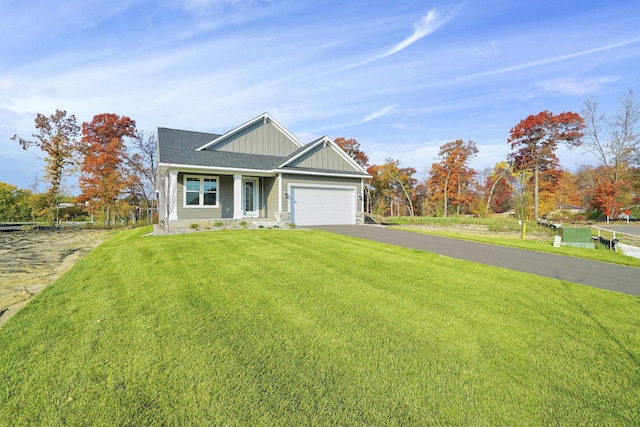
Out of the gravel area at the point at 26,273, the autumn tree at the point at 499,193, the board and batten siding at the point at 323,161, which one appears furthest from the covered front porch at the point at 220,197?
the autumn tree at the point at 499,193

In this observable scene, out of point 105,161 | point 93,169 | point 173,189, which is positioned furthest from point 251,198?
point 93,169

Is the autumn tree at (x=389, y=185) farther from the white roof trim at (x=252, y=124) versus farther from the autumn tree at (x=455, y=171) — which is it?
the white roof trim at (x=252, y=124)

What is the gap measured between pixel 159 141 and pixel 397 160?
88.3 ft

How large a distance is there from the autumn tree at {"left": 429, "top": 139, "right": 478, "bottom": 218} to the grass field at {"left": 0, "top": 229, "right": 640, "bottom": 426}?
33.4 meters

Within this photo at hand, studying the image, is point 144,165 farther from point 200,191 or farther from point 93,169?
point 200,191

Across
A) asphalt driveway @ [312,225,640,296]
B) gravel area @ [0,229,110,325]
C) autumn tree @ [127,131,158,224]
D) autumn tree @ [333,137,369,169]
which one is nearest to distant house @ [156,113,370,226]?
gravel area @ [0,229,110,325]

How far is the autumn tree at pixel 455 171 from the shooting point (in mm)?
35875

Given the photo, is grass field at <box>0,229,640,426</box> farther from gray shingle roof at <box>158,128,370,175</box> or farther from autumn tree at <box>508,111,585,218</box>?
autumn tree at <box>508,111,585,218</box>

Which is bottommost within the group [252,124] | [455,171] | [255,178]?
[255,178]

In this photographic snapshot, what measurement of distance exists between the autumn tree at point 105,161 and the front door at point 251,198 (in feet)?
44.2

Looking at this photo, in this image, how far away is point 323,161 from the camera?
58.9 feet

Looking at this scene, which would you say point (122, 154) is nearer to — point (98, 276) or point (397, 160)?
point (98, 276)

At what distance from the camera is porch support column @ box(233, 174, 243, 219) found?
51.7ft

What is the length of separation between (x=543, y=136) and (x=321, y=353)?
3846 cm
